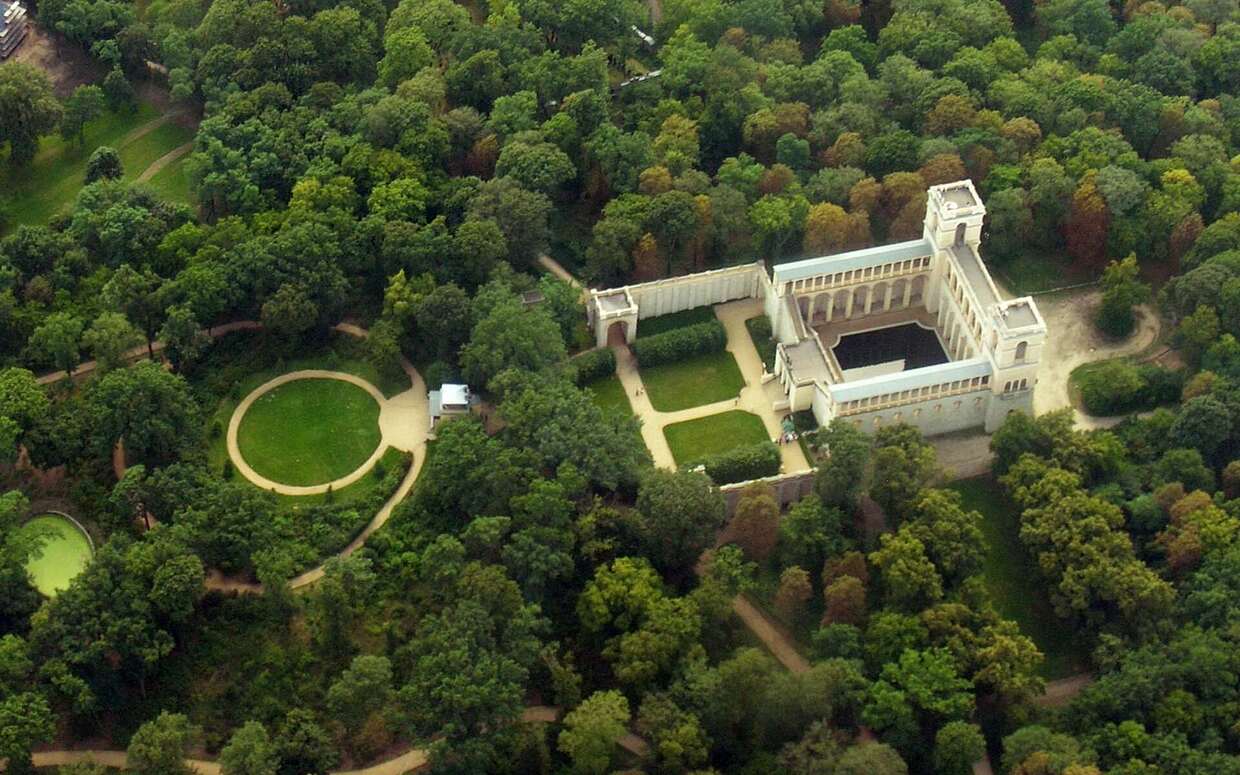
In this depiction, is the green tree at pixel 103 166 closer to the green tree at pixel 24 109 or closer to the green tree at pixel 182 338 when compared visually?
the green tree at pixel 24 109

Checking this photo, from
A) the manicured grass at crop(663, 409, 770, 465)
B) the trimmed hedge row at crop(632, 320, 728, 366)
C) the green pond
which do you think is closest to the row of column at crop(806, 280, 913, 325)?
the trimmed hedge row at crop(632, 320, 728, 366)

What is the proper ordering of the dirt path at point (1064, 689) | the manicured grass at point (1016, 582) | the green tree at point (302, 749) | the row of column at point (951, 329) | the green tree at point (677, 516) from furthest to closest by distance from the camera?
the row of column at point (951, 329), the manicured grass at point (1016, 582), the green tree at point (677, 516), the dirt path at point (1064, 689), the green tree at point (302, 749)

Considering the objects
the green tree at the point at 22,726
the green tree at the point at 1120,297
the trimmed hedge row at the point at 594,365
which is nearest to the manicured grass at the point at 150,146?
the trimmed hedge row at the point at 594,365

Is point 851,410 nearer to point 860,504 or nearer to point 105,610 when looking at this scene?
point 860,504

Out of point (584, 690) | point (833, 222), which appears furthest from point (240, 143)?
point (584, 690)

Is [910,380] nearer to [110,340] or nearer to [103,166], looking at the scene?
[110,340]

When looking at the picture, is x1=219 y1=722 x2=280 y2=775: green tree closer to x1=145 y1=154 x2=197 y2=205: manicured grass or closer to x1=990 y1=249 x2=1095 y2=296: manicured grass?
x1=145 y1=154 x2=197 y2=205: manicured grass
